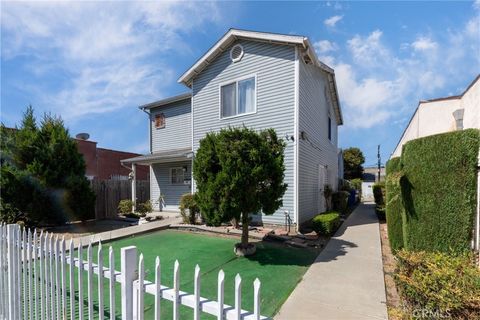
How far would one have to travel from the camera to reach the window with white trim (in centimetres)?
1400

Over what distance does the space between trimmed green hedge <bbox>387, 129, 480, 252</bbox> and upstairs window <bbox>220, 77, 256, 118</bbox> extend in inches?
273

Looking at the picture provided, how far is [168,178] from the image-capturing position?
14.5 m

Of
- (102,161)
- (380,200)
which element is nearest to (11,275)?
(380,200)

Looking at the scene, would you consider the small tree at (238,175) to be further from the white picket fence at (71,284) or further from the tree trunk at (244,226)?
the white picket fence at (71,284)

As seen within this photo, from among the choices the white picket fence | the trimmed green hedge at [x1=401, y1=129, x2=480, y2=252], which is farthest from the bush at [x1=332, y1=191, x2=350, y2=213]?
the white picket fence

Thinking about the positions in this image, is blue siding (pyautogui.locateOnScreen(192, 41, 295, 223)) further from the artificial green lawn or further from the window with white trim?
the window with white trim

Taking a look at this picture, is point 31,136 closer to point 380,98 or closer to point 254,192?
point 254,192

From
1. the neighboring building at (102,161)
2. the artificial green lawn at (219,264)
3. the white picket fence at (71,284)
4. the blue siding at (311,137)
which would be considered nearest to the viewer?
the white picket fence at (71,284)

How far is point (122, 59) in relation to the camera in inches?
345

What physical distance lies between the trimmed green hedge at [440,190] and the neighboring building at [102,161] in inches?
Answer: 900

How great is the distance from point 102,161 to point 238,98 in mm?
18088

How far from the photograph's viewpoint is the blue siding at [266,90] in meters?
9.69

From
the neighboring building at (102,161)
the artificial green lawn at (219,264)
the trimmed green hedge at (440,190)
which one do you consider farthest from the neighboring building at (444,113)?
the neighboring building at (102,161)

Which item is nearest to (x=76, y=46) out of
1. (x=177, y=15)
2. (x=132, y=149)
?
(x=177, y=15)
